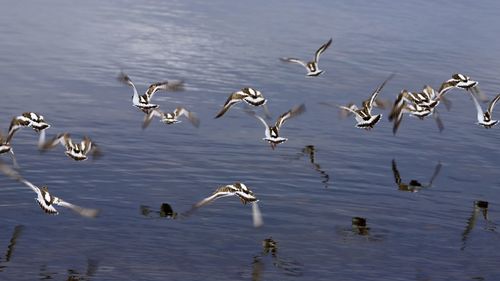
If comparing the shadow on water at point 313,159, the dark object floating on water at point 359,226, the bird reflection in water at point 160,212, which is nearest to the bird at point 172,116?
the shadow on water at point 313,159

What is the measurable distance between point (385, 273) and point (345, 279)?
1929 mm

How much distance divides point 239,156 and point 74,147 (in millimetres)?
12699

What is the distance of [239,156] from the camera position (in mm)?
56719

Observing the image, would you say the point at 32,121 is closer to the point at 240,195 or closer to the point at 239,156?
the point at 240,195

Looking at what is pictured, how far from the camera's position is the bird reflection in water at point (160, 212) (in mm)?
46781

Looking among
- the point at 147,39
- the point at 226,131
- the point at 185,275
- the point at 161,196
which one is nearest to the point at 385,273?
the point at 185,275

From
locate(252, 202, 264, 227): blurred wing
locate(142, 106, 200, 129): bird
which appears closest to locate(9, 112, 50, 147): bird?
locate(252, 202, 264, 227): blurred wing

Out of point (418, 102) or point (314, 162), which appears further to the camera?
point (314, 162)

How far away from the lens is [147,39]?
3388 inches

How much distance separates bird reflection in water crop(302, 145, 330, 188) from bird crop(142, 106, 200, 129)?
6670 millimetres

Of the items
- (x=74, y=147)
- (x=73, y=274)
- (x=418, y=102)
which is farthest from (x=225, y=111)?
(x=73, y=274)

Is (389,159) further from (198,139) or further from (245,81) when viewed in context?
(245,81)

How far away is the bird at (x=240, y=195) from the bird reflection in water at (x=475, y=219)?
8795 millimetres

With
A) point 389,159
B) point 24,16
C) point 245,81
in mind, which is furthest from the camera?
point 24,16
